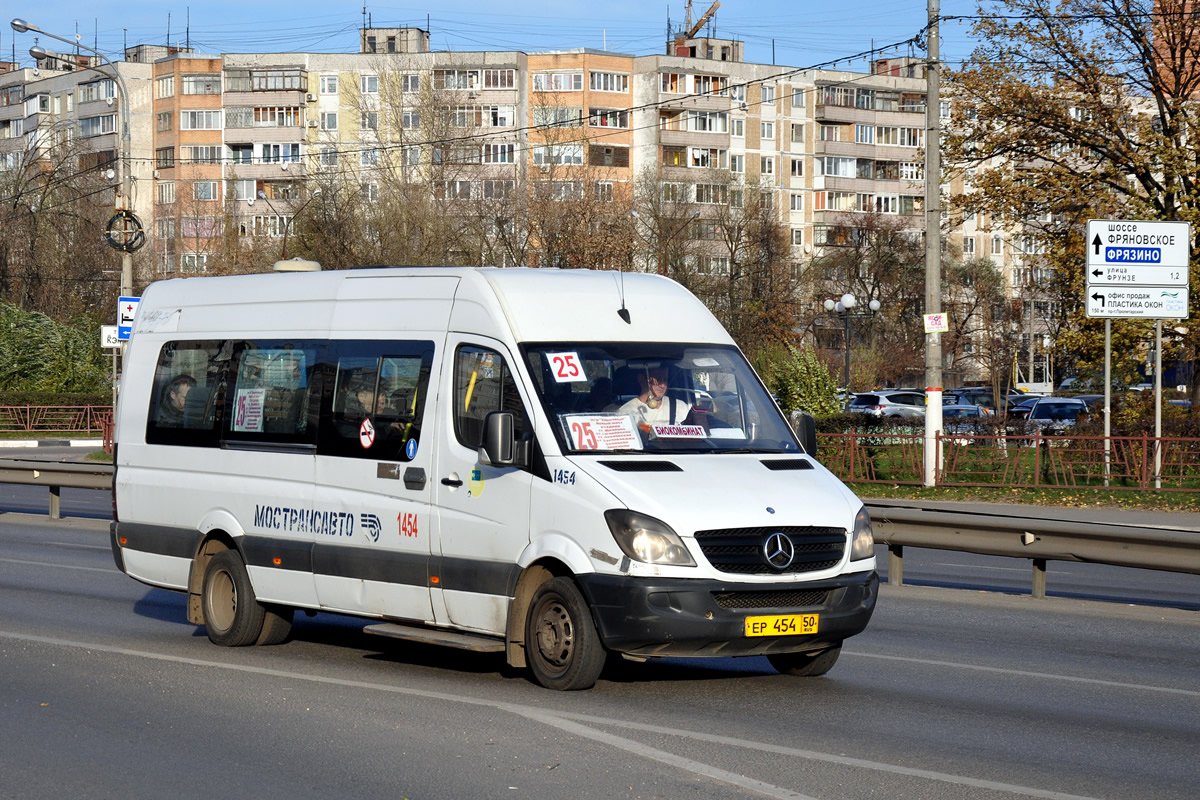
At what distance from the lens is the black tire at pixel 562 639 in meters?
8.52

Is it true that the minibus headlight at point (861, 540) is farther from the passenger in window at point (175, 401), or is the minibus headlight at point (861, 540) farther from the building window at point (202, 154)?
the building window at point (202, 154)

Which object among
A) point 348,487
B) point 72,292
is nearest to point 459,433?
point 348,487

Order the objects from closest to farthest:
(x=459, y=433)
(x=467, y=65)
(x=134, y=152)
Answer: (x=459, y=433) < (x=467, y=65) < (x=134, y=152)

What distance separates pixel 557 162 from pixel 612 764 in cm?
5617

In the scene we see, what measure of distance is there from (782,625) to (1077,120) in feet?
91.6

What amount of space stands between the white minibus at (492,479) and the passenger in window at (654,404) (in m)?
0.01

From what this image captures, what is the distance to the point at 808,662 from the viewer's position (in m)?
9.42

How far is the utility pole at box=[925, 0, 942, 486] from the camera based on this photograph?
28.2 metres

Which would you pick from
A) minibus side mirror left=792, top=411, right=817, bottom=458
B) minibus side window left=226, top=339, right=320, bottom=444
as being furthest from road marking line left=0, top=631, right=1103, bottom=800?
minibus side mirror left=792, top=411, right=817, bottom=458

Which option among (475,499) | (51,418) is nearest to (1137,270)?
(475,499)

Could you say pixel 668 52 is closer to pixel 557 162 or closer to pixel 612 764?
pixel 557 162

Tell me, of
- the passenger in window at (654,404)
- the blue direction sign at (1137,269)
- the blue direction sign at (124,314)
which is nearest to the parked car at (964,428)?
the blue direction sign at (1137,269)

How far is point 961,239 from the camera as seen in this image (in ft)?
397

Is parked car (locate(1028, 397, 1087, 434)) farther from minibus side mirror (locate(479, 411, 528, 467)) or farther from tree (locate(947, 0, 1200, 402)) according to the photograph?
minibus side mirror (locate(479, 411, 528, 467))
